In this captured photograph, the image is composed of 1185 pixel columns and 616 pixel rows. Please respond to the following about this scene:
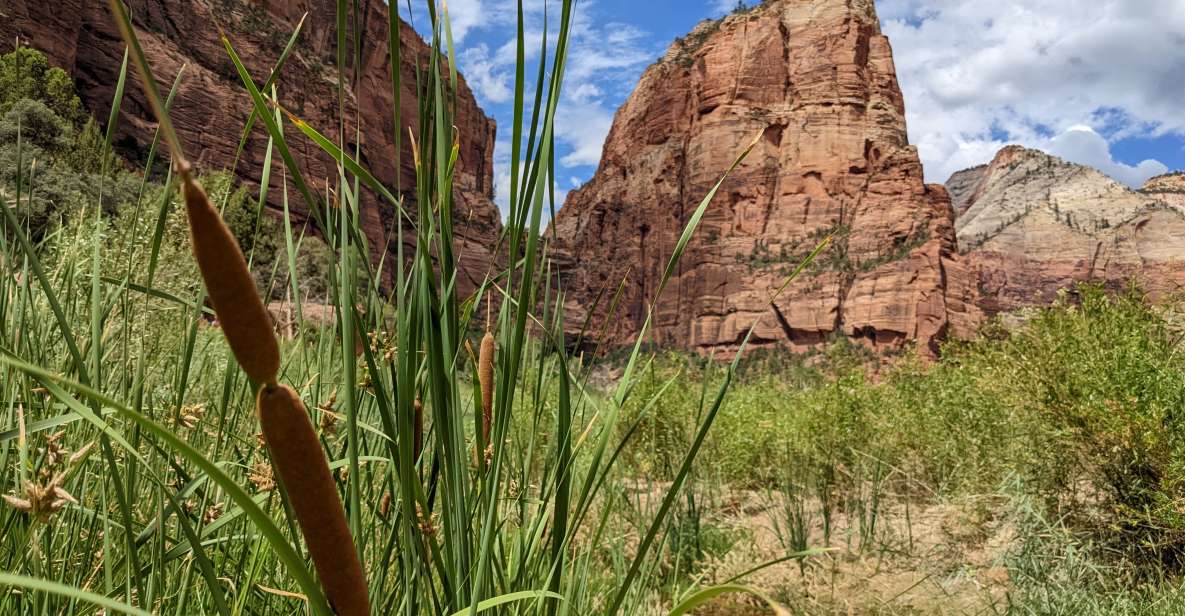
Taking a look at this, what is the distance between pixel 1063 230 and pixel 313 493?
7052 cm

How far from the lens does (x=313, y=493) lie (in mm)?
239

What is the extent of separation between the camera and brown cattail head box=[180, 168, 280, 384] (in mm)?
187

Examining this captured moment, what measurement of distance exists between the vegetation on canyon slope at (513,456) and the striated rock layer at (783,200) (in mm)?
30112

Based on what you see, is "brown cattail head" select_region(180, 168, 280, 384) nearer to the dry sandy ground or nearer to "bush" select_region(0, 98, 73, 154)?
the dry sandy ground

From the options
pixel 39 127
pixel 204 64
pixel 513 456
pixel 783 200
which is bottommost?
pixel 513 456

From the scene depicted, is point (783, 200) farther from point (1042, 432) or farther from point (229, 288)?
point (229, 288)

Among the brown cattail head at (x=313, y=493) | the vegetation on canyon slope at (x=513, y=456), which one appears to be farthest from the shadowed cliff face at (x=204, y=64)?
the brown cattail head at (x=313, y=493)

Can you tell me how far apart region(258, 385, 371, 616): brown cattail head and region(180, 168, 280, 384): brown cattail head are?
0.01m

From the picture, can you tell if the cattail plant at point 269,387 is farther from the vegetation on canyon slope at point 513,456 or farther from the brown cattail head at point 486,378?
the brown cattail head at point 486,378

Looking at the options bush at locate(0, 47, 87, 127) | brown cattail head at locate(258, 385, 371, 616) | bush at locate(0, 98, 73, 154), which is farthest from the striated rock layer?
brown cattail head at locate(258, 385, 371, 616)

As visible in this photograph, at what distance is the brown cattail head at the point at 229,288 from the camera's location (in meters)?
0.19

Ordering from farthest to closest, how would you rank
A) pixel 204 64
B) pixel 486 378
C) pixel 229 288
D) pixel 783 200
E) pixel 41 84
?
pixel 783 200 → pixel 204 64 → pixel 41 84 → pixel 486 378 → pixel 229 288

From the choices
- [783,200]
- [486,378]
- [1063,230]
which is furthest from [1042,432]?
[1063,230]

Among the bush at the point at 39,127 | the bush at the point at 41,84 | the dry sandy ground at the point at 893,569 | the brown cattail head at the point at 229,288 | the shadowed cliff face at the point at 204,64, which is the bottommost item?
the dry sandy ground at the point at 893,569
